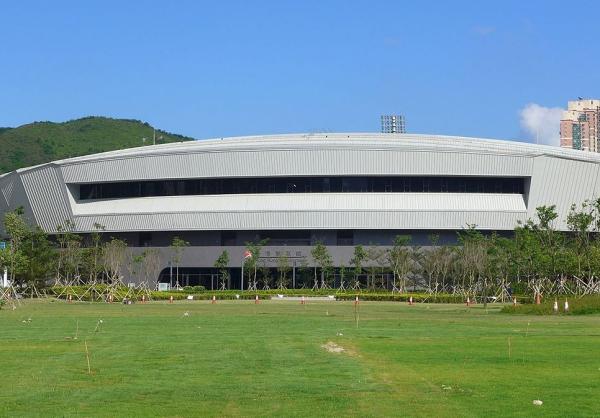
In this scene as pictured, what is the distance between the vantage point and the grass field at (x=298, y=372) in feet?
55.3

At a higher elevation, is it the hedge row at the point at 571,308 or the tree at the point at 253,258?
the tree at the point at 253,258

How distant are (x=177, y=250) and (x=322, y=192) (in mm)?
16035

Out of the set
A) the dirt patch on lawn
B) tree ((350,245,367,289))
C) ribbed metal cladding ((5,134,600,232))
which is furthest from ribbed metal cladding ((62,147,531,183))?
the dirt patch on lawn

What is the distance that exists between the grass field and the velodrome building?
67.3 metres

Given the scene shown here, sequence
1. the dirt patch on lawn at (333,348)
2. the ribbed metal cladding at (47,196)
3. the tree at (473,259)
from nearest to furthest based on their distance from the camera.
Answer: the dirt patch on lawn at (333,348)
the tree at (473,259)
the ribbed metal cladding at (47,196)

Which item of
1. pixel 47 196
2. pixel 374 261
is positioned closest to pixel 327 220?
pixel 374 261

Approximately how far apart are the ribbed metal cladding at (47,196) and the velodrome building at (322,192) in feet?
4.33

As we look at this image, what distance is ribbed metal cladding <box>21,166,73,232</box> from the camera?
111000 mm

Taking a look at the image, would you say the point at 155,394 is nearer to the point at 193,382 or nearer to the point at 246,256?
the point at 193,382

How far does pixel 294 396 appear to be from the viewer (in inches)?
711

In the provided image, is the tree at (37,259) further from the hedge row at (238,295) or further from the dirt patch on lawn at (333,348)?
the dirt patch on lawn at (333,348)

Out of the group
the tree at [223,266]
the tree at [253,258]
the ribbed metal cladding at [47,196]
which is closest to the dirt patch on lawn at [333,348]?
the tree at [253,258]

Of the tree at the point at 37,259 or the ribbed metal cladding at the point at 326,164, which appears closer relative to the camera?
the tree at the point at 37,259

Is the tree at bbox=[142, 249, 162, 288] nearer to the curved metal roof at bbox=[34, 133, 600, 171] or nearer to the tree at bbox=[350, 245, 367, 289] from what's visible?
the curved metal roof at bbox=[34, 133, 600, 171]
